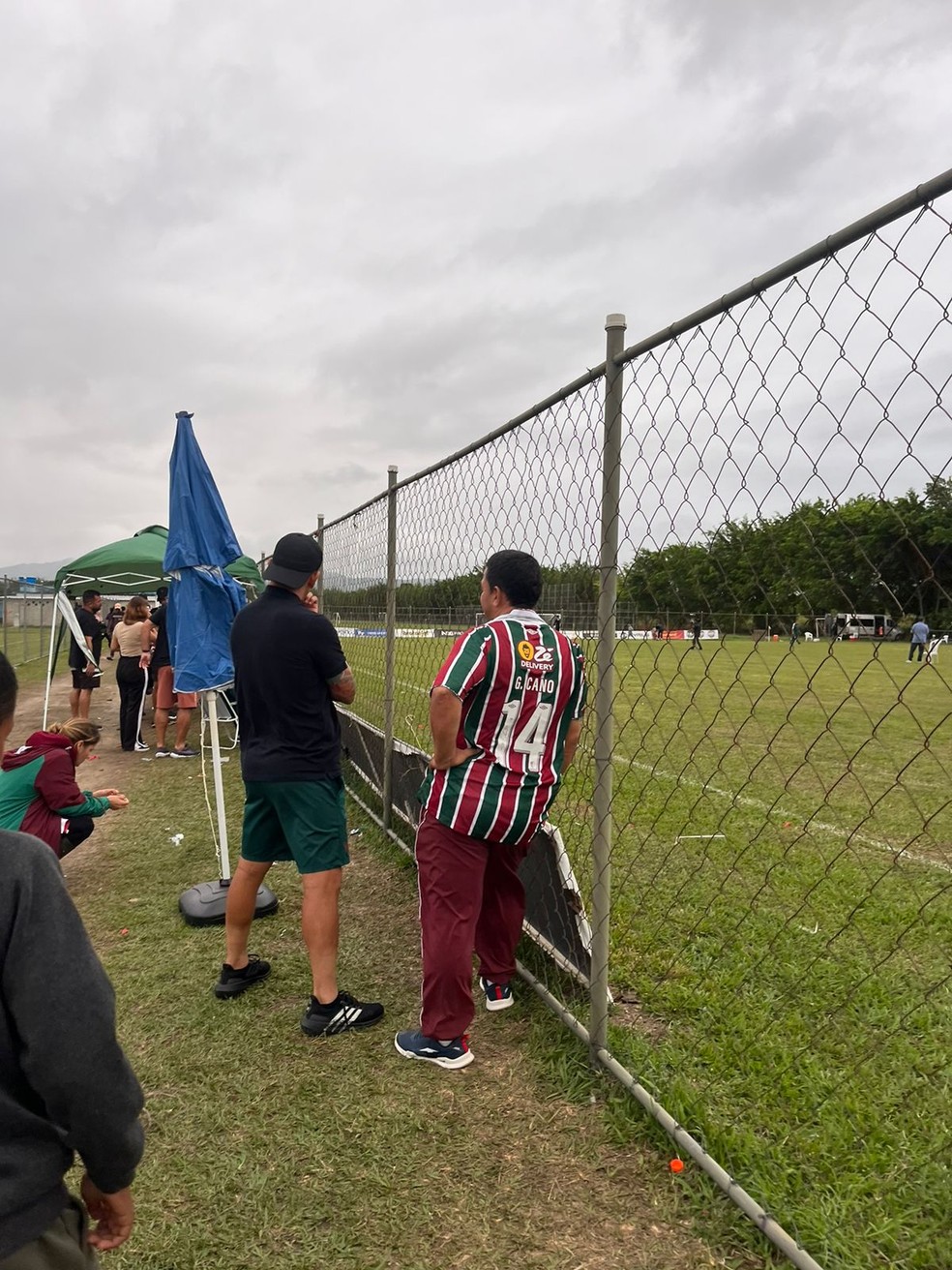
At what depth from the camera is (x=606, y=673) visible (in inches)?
107

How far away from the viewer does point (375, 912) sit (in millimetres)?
4387

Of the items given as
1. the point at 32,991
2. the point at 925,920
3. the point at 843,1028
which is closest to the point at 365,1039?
the point at 843,1028

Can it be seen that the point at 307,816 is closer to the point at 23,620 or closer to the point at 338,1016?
the point at 338,1016

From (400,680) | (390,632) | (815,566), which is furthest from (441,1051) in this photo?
(400,680)

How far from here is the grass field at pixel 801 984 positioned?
2160 millimetres

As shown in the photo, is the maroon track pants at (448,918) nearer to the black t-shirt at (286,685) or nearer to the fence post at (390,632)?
the black t-shirt at (286,685)

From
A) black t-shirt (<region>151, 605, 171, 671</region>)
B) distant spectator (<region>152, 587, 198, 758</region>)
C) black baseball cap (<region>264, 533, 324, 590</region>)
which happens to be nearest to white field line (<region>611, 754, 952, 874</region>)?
black baseball cap (<region>264, 533, 324, 590</region>)

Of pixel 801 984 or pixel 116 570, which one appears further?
pixel 116 570

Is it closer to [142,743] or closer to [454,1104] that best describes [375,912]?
[454,1104]

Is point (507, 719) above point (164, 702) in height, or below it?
above

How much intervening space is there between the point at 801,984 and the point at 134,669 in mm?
8166

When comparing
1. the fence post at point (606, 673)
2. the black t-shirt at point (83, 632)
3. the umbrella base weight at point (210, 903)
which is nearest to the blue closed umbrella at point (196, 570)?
the umbrella base weight at point (210, 903)

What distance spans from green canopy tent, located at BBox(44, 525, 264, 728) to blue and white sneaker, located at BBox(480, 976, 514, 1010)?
23.7 feet

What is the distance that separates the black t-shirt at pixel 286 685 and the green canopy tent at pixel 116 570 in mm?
6580
